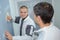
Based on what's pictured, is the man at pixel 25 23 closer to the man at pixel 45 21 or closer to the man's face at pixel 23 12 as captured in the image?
the man's face at pixel 23 12

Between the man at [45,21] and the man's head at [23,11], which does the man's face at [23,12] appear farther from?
the man at [45,21]

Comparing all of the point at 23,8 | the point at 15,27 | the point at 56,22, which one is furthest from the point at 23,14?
A: the point at 56,22

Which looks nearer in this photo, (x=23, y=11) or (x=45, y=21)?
(x=45, y=21)

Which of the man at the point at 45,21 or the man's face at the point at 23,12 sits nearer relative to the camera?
the man at the point at 45,21

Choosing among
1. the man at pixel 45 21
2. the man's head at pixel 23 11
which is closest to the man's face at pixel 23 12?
the man's head at pixel 23 11

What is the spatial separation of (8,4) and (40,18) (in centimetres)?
67

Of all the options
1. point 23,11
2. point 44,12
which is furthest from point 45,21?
point 23,11

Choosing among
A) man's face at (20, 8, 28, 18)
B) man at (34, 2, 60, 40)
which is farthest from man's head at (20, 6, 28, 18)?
man at (34, 2, 60, 40)

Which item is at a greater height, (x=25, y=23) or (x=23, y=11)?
(x=23, y=11)

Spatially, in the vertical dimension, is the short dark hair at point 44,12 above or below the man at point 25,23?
above

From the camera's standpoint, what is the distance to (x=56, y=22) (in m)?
2.55

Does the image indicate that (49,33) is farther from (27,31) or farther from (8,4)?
(8,4)

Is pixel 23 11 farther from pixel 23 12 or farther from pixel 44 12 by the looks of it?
pixel 44 12

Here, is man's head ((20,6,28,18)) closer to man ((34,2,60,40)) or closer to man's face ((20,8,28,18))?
man's face ((20,8,28,18))
